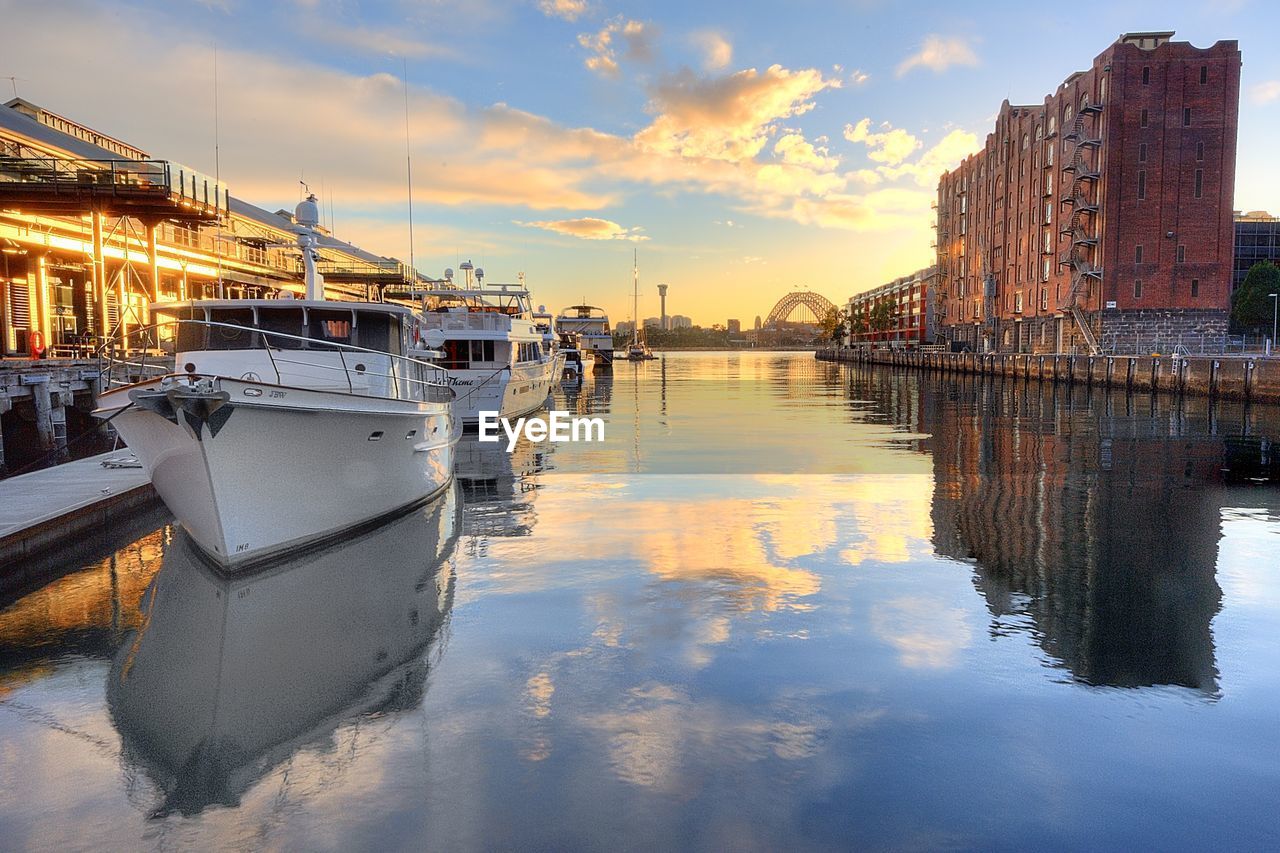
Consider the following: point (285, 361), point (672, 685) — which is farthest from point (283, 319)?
point (672, 685)

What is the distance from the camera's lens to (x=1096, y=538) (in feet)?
41.7

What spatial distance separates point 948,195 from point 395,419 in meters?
107

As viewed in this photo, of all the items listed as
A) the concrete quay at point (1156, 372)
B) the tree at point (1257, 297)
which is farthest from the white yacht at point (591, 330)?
the tree at point (1257, 297)

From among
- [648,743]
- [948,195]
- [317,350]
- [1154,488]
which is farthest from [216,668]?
[948,195]

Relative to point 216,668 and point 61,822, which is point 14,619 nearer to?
point 216,668

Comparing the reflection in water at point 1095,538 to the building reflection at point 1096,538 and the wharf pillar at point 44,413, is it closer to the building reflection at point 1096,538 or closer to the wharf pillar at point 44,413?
the building reflection at point 1096,538

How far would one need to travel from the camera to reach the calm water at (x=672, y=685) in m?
5.36

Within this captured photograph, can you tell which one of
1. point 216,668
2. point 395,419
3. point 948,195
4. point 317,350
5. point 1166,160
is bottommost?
point 216,668

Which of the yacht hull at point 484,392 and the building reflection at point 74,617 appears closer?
the building reflection at point 74,617

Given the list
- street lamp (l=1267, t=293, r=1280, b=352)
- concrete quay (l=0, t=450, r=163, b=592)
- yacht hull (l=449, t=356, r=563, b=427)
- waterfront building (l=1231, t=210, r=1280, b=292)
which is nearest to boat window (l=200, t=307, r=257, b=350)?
concrete quay (l=0, t=450, r=163, b=592)

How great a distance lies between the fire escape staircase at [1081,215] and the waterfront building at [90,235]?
54.4 metres

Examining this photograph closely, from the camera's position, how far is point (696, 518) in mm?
14414

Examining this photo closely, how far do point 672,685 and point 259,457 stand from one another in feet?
21.0

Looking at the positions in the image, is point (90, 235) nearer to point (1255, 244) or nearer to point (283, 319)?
point (283, 319)
